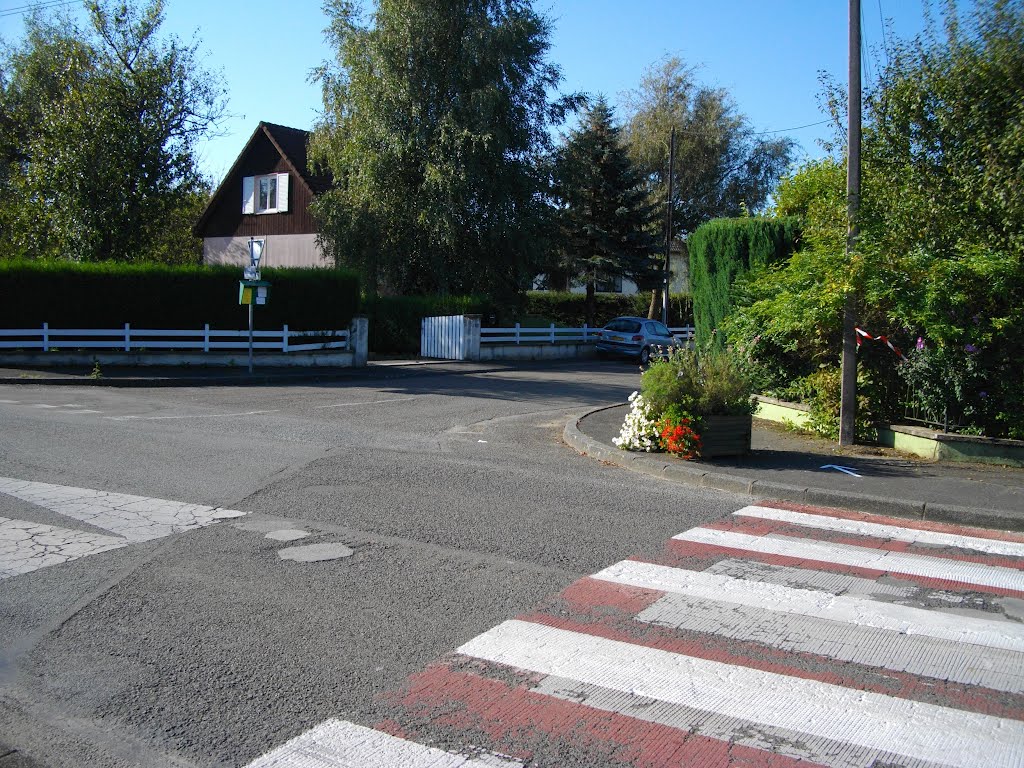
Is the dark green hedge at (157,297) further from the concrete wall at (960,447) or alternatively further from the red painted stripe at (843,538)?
the red painted stripe at (843,538)

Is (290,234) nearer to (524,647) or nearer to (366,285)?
(366,285)

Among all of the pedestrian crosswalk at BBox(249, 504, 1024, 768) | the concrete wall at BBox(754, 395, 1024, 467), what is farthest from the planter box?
the pedestrian crosswalk at BBox(249, 504, 1024, 768)

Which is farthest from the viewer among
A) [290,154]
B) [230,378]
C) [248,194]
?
[248,194]

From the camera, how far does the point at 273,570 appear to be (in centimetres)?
592

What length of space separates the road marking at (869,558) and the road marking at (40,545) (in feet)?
14.7

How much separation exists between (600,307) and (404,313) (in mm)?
18165

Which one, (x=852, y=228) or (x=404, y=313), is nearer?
→ (x=852, y=228)

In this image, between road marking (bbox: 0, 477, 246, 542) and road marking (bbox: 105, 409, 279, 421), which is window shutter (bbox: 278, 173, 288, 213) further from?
road marking (bbox: 0, 477, 246, 542)

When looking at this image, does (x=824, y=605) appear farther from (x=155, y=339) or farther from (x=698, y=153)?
(x=698, y=153)

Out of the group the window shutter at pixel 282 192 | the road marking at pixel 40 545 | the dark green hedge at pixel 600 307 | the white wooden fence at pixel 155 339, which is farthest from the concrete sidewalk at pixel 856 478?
the dark green hedge at pixel 600 307

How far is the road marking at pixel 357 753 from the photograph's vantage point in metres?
3.42

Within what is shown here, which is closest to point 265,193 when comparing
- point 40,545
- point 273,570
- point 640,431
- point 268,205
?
point 268,205

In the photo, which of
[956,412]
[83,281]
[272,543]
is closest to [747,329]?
[956,412]

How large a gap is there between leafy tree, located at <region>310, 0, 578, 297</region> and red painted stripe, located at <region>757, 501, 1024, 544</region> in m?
22.5
